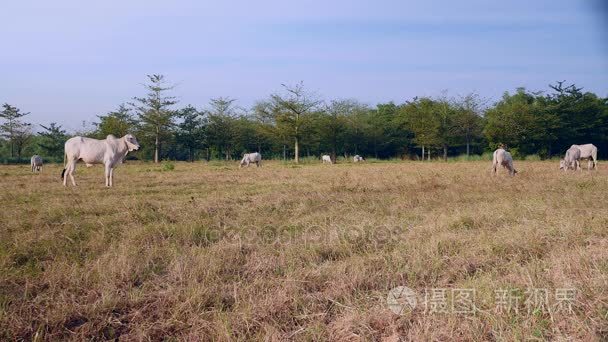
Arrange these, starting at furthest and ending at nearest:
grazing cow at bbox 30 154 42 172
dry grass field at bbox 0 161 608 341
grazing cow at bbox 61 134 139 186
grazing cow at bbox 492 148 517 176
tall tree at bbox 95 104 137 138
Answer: tall tree at bbox 95 104 137 138
grazing cow at bbox 30 154 42 172
grazing cow at bbox 492 148 517 176
grazing cow at bbox 61 134 139 186
dry grass field at bbox 0 161 608 341

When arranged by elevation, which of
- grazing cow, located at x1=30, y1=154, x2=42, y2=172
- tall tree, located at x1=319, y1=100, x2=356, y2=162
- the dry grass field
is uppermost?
tall tree, located at x1=319, y1=100, x2=356, y2=162

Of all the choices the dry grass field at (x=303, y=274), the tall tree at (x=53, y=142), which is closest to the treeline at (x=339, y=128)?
the tall tree at (x=53, y=142)

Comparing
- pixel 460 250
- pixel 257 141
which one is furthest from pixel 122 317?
pixel 257 141

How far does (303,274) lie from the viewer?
3846mm

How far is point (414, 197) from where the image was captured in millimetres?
8555

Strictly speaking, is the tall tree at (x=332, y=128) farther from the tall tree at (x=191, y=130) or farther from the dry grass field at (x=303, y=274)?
the dry grass field at (x=303, y=274)

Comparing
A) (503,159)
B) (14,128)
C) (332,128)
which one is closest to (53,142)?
(14,128)

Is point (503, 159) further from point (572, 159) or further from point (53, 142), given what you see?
point (53, 142)

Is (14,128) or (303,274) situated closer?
(303,274)

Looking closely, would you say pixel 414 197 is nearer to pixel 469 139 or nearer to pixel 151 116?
pixel 151 116

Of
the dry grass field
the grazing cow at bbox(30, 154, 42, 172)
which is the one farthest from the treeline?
the dry grass field

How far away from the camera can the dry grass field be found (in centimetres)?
290

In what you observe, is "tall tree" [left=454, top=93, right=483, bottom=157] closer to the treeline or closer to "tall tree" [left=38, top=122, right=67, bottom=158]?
the treeline

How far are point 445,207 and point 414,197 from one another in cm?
113
